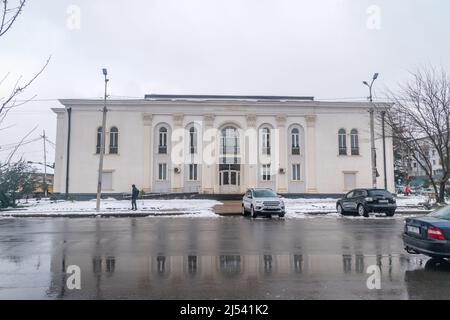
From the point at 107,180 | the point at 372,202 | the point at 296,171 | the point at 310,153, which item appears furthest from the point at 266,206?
the point at 107,180

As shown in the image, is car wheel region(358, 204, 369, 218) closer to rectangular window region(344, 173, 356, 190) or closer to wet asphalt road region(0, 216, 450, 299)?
wet asphalt road region(0, 216, 450, 299)

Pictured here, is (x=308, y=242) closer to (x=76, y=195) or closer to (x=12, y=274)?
(x=12, y=274)

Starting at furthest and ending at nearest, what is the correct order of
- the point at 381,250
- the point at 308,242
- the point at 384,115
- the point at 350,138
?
the point at 350,138 → the point at 384,115 → the point at 308,242 → the point at 381,250

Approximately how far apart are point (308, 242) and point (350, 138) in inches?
1347

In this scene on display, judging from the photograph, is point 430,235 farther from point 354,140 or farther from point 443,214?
point 354,140

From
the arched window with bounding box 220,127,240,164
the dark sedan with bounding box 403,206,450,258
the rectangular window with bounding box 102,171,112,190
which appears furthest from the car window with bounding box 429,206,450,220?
the rectangular window with bounding box 102,171,112,190

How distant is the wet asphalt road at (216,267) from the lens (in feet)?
20.0

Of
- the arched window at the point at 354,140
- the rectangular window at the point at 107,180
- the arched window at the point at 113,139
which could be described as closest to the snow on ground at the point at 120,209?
the rectangular window at the point at 107,180

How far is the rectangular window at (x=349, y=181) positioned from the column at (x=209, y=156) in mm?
14729

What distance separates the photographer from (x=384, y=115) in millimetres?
29297

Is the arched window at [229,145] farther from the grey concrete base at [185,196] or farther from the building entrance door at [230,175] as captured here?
the grey concrete base at [185,196]

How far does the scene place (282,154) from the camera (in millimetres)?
42781

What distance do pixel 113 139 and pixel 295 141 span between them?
20.6m
